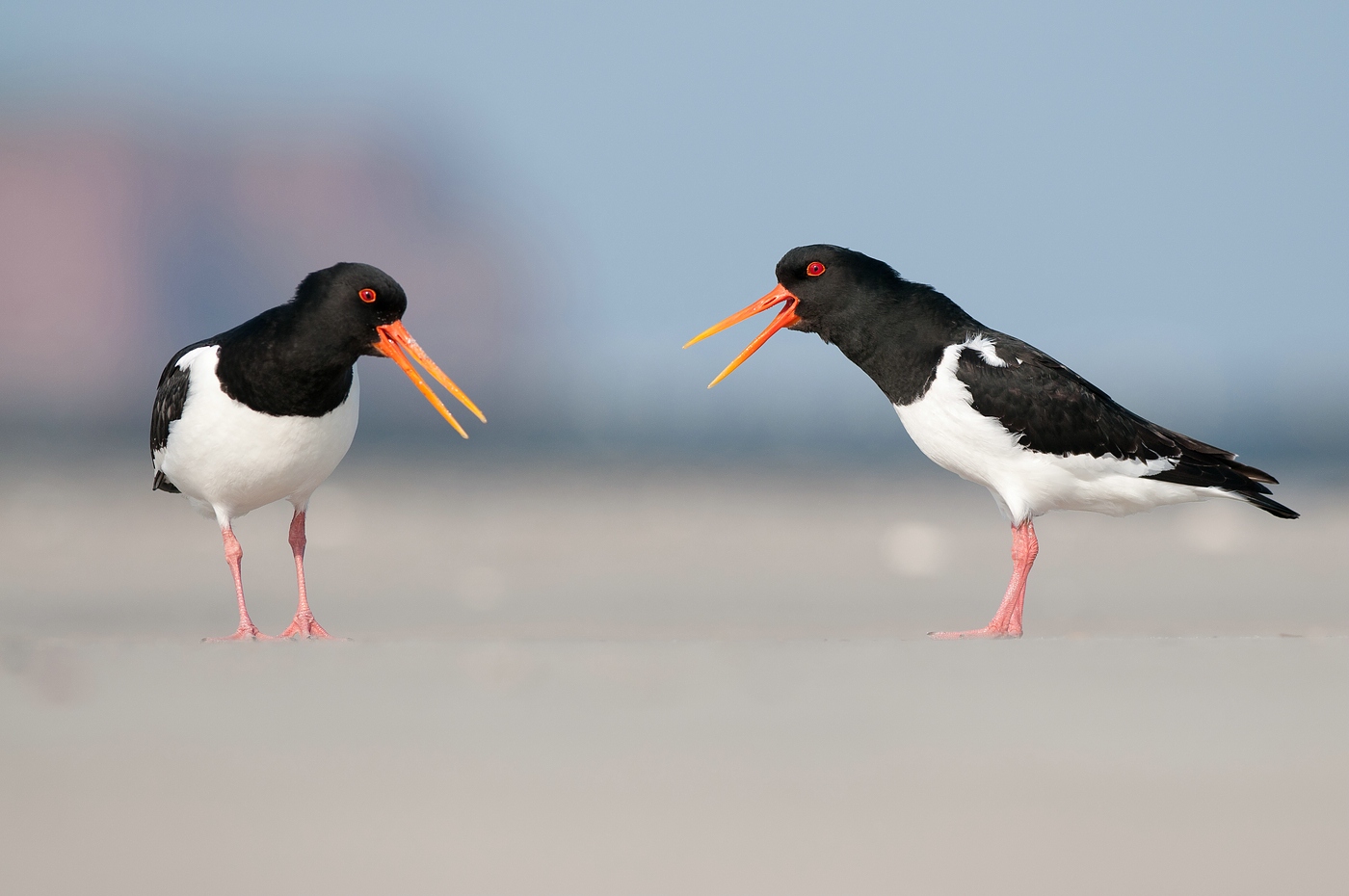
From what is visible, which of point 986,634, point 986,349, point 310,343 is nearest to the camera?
point 986,634

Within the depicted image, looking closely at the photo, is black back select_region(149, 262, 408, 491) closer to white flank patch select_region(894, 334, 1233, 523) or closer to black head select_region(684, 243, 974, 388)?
black head select_region(684, 243, 974, 388)

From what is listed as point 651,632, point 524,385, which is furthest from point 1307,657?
point 524,385

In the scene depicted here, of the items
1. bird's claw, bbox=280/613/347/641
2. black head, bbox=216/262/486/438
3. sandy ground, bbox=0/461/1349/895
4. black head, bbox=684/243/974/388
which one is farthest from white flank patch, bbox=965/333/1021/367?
bird's claw, bbox=280/613/347/641

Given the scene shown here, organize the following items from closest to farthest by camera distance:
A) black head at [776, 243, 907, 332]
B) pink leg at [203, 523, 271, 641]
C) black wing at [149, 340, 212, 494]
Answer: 1. pink leg at [203, 523, 271, 641]
2. black wing at [149, 340, 212, 494]
3. black head at [776, 243, 907, 332]

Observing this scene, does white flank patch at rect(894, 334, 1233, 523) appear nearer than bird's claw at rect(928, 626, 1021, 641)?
No

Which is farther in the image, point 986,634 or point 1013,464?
point 1013,464

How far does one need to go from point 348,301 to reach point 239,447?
0.82 m

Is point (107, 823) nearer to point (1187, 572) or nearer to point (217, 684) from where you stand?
point (217, 684)

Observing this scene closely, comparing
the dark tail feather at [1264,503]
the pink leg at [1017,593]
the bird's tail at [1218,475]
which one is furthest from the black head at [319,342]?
the dark tail feather at [1264,503]

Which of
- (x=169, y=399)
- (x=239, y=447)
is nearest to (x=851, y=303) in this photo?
(x=239, y=447)

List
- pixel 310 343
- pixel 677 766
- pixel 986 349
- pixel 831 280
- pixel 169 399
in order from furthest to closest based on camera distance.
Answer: pixel 831 280, pixel 169 399, pixel 986 349, pixel 310 343, pixel 677 766

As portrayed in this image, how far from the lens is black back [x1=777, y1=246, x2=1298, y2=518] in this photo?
666 cm

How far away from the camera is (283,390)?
6.61 m

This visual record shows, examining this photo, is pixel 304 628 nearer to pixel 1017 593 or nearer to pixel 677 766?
pixel 677 766
